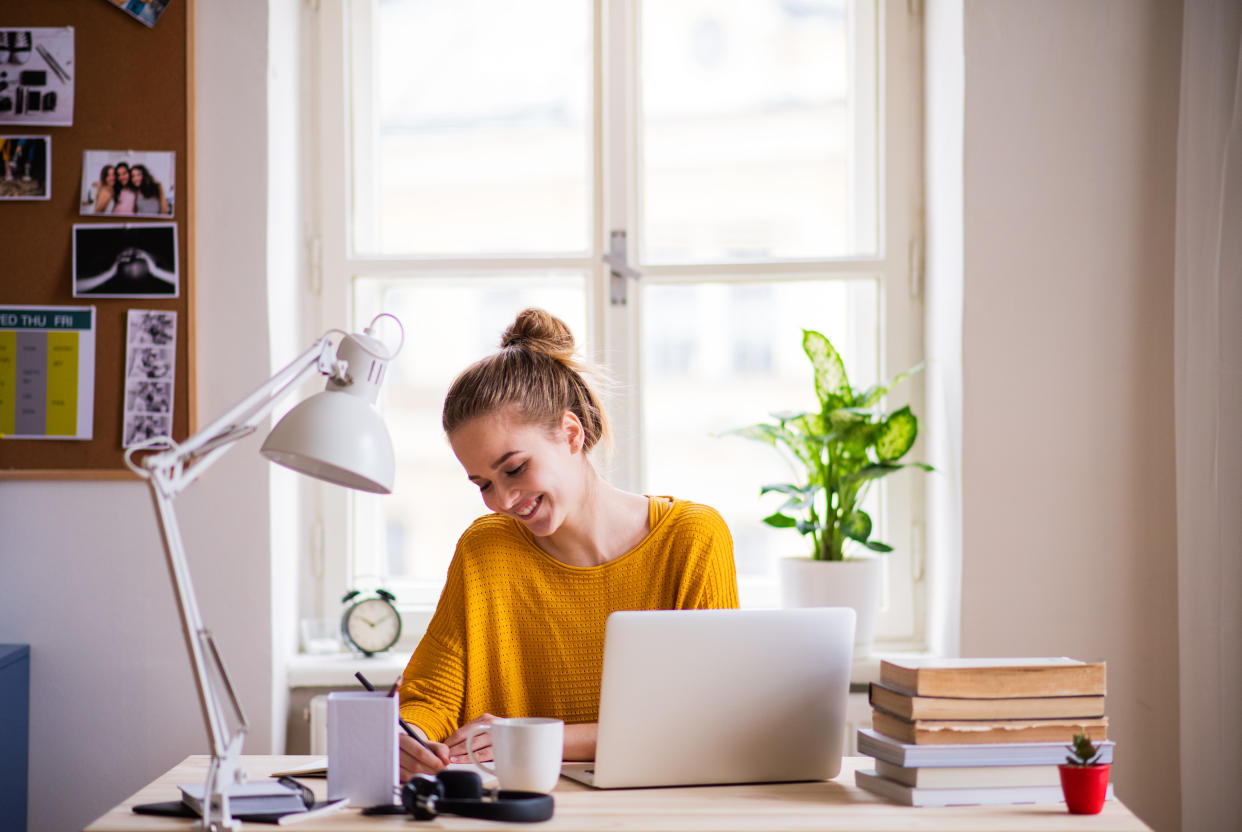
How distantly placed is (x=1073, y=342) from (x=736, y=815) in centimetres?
164

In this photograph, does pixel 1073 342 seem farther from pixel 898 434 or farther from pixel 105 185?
pixel 105 185

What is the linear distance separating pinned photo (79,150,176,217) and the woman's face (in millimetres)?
1194

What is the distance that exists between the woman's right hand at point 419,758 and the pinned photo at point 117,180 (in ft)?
5.01

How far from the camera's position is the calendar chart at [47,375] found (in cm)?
244

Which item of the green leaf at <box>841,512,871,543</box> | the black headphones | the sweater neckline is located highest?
the sweater neckline

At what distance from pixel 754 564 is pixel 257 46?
1726 mm

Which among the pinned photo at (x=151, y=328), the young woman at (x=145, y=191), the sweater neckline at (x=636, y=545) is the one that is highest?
the young woman at (x=145, y=191)

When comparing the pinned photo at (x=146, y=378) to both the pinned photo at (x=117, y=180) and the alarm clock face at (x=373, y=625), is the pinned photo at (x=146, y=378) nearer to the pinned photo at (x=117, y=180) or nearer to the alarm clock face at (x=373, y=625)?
the pinned photo at (x=117, y=180)

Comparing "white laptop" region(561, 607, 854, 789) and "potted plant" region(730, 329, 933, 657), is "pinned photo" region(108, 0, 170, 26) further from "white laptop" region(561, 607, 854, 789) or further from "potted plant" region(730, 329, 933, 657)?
"white laptop" region(561, 607, 854, 789)

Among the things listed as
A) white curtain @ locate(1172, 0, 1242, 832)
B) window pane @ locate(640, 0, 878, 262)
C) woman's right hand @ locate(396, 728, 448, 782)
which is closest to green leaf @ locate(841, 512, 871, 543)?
white curtain @ locate(1172, 0, 1242, 832)

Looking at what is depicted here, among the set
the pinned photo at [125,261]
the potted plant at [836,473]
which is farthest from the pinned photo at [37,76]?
the potted plant at [836,473]

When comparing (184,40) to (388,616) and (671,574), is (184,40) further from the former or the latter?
(671,574)

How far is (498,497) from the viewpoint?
1.70 m

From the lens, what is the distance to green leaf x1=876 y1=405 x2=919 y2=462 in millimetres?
2469
